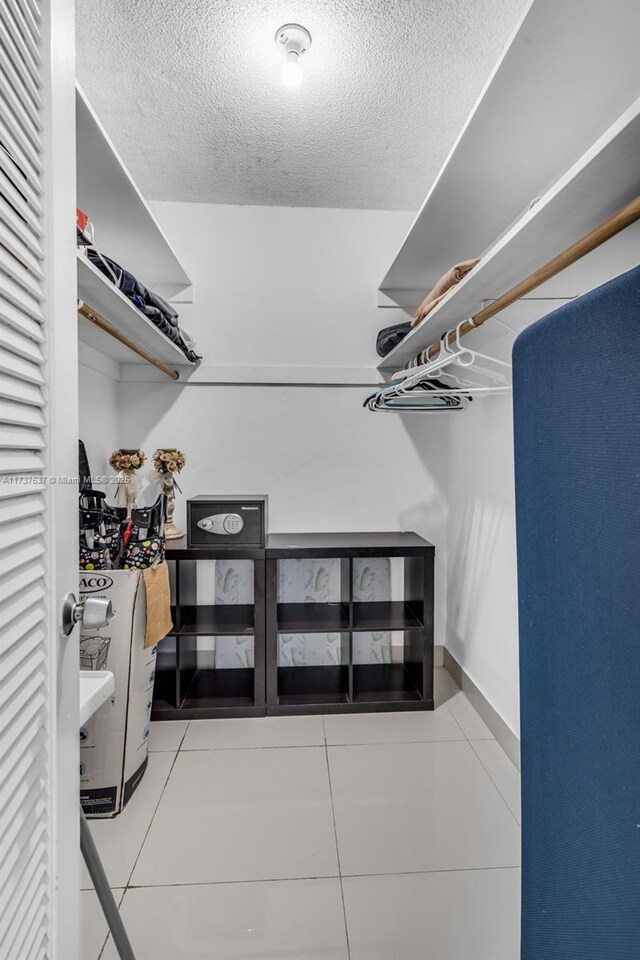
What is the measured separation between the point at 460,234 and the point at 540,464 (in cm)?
161

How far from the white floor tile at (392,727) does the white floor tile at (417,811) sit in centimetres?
6

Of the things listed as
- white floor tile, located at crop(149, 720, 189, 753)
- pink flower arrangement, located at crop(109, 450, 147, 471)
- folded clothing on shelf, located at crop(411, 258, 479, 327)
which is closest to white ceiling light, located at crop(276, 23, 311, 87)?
folded clothing on shelf, located at crop(411, 258, 479, 327)

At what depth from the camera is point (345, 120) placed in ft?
6.64

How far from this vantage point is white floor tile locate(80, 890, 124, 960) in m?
1.25

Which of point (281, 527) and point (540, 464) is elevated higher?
point (540, 464)

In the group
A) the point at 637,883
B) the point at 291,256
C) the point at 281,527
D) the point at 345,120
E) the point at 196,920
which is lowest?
the point at 196,920

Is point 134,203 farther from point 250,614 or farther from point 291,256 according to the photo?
point 250,614

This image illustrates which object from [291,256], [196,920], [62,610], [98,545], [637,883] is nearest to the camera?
[637,883]

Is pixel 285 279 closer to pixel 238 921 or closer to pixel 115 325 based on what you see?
pixel 115 325

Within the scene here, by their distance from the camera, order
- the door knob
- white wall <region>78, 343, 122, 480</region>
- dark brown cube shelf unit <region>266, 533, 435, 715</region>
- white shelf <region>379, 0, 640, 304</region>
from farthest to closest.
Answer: dark brown cube shelf unit <region>266, 533, 435, 715</region>
white wall <region>78, 343, 122, 480</region>
white shelf <region>379, 0, 640, 304</region>
the door knob

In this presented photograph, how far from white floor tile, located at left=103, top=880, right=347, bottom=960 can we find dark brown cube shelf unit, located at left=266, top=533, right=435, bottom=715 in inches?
37.7

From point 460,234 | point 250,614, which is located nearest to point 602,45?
point 460,234

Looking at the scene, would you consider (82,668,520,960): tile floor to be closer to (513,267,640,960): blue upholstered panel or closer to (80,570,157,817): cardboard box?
(80,570,157,817): cardboard box

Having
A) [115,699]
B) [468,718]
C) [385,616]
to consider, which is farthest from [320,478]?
[115,699]
